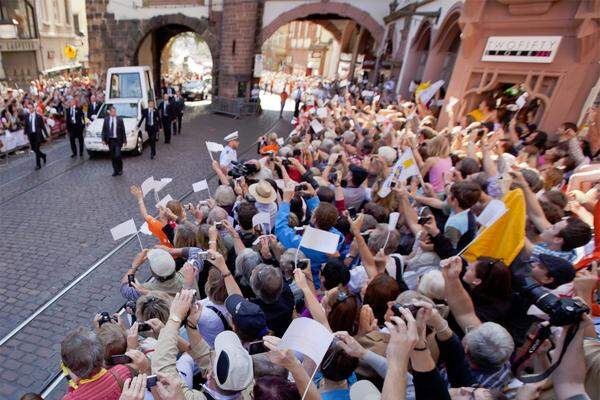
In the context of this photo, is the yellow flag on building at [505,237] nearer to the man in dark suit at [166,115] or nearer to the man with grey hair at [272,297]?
the man with grey hair at [272,297]

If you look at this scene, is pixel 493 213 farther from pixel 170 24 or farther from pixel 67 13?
pixel 67 13

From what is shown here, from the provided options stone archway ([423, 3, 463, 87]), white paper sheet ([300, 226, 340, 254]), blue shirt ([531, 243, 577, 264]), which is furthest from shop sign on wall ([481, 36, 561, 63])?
white paper sheet ([300, 226, 340, 254])

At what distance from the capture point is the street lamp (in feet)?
63.9

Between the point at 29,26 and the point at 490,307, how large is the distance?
98.3 ft

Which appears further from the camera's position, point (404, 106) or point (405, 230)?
point (404, 106)

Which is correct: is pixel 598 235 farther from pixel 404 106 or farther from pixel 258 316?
pixel 404 106

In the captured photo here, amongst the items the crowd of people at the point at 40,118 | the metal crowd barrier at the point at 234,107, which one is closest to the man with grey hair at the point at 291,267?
the crowd of people at the point at 40,118

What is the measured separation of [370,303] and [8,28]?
2591cm

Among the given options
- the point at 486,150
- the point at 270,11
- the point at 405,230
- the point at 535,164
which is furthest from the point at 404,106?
the point at 270,11

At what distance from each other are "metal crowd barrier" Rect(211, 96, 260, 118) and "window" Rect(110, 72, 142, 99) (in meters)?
7.28

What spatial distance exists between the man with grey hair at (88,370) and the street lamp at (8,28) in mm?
24375

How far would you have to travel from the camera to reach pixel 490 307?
2.79 metres

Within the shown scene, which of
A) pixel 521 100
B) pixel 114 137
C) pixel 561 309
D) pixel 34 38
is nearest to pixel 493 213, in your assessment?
pixel 561 309

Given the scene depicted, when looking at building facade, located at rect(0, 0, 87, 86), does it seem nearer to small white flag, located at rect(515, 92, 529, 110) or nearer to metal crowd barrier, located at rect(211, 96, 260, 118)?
metal crowd barrier, located at rect(211, 96, 260, 118)
